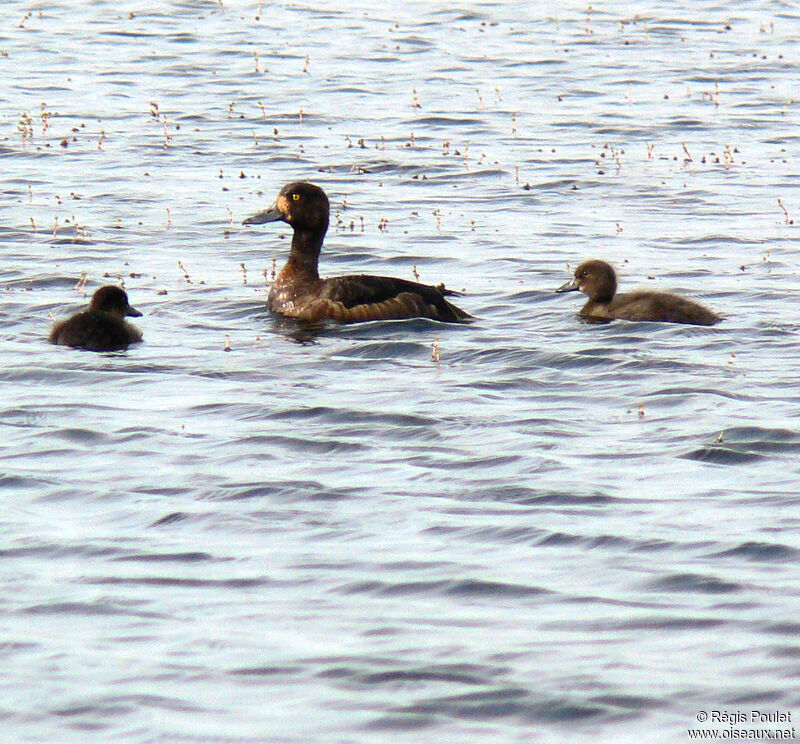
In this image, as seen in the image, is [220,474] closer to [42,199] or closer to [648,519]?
[648,519]

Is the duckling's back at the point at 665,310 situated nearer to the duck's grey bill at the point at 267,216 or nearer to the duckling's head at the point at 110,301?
the duck's grey bill at the point at 267,216

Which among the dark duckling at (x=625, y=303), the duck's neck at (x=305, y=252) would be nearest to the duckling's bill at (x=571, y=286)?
the dark duckling at (x=625, y=303)

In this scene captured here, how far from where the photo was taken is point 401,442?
9.83 m

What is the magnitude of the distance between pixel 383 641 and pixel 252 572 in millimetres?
964

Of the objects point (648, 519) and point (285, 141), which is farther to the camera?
point (285, 141)

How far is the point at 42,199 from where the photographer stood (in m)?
18.8

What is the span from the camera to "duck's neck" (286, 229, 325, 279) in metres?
14.3

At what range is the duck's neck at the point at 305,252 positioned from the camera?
47.0 feet

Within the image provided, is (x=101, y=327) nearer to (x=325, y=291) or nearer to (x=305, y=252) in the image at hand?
(x=325, y=291)

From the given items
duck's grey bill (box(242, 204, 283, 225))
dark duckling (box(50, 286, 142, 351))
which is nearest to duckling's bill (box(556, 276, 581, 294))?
duck's grey bill (box(242, 204, 283, 225))

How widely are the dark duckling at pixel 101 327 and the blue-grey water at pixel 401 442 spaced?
28 cm

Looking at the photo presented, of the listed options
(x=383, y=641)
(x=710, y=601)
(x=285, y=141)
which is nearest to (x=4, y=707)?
(x=383, y=641)

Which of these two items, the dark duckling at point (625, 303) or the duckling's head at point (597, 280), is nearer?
the dark duckling at point (625, 303)

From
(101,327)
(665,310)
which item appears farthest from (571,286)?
(101,327)
